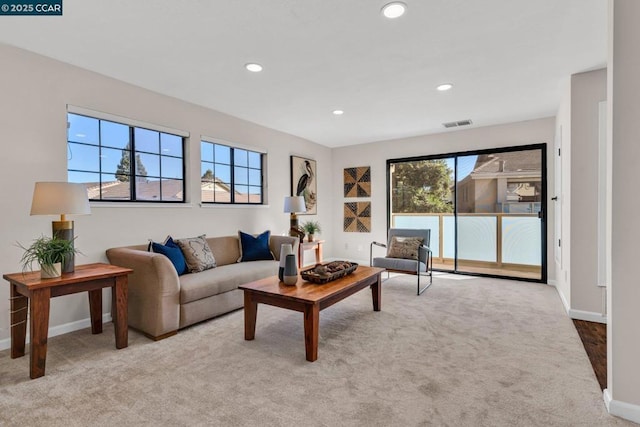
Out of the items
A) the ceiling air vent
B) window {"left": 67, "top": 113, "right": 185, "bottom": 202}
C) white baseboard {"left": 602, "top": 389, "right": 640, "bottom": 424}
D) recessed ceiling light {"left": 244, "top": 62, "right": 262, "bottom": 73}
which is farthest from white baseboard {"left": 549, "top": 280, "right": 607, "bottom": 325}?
window {"left": 67, "top": 113, "right": 185, "bottom": 202}

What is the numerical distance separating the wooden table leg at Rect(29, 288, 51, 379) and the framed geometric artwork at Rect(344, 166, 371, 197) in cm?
507

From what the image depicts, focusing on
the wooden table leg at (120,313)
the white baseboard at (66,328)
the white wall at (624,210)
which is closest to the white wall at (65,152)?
the white baseboard at (66,328)

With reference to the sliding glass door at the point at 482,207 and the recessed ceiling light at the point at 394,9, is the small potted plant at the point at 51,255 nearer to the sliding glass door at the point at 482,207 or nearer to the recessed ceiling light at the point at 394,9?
the recessed ceiling light at the point at 394,9

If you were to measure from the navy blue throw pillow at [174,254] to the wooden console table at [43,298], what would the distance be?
0.49m

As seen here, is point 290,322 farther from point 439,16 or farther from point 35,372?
point 439,16

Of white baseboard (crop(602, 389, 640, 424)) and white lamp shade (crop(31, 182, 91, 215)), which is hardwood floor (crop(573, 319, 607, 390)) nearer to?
white baseboard (crop(602, 389, 640, 424))

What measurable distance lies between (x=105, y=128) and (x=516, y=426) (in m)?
4.12

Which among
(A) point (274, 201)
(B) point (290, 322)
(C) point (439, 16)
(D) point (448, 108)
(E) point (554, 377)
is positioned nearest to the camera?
(E) point (554, 377)

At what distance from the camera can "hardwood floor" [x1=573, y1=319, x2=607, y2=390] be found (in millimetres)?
2098

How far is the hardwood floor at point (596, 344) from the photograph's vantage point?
2.10 m

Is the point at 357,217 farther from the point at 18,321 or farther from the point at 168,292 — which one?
the point at 18,321

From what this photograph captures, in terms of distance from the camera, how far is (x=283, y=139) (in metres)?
5.34

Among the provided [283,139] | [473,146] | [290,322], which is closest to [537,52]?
[473,146]

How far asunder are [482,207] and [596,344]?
120 inches
